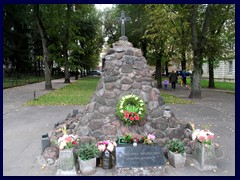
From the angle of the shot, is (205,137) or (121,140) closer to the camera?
(205,137)

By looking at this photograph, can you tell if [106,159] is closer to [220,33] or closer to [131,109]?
[131,109]

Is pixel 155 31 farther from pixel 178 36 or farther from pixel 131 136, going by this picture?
pixel 131 136

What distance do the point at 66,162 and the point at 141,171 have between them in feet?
5.51

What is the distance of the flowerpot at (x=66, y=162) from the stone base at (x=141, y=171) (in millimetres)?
1024

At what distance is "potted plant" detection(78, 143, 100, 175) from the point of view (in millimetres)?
5422

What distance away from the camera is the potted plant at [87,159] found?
542 centimetres

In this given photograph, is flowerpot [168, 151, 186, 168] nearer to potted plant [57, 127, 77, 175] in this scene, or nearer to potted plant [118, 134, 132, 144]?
potted plant [118, 134, 132, 144]

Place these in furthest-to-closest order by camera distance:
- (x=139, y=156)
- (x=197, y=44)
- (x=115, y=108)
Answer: (x=197, y=44) → (x=115, y=108) → (x=139, y=156)

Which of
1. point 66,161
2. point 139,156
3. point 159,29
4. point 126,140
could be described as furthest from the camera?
point 159,29

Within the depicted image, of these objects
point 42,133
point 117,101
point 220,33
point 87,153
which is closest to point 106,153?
point 87,153

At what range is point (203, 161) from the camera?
567 centimetres

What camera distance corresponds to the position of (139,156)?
559cm

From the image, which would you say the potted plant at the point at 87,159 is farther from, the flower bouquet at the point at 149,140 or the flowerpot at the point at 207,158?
the flowerpot at the point at 207,158

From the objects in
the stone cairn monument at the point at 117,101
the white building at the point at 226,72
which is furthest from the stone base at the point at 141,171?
the white building at the point at 226,72
